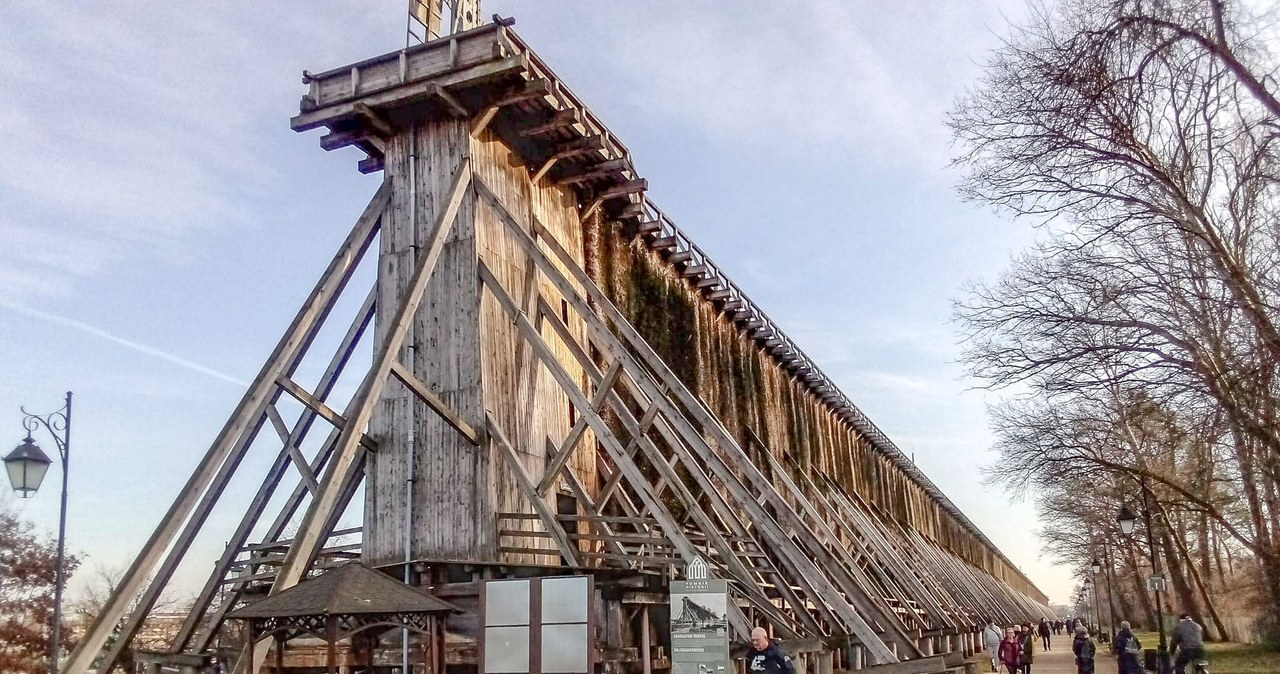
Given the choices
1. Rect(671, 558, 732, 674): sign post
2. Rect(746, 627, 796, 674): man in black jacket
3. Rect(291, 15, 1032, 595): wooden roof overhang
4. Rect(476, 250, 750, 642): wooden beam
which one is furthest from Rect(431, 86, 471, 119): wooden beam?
Rect(746, 627, 796, 674): man in black jacket

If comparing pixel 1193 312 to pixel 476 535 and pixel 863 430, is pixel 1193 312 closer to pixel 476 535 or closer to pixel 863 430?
pixel 476 535

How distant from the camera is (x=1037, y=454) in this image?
2262cm

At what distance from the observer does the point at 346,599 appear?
1059cm

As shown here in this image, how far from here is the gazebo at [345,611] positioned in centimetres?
1052

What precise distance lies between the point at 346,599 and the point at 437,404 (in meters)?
4.95

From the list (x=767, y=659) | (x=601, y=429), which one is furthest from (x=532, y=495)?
(x=767, y=659)

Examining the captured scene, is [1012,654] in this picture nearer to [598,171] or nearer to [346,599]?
[598,171]

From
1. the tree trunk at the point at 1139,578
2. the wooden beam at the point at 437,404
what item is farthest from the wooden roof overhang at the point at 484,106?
the tree trunk at the point at 1139,578

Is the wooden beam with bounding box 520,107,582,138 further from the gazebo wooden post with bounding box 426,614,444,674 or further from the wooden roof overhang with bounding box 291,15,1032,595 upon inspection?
the gazebo wooden post with bounding box 426,614,444,674

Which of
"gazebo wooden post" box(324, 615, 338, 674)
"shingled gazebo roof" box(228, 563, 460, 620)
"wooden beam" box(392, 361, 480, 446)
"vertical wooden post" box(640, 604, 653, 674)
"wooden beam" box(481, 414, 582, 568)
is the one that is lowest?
"vertical wooden post" box(640, 604, 653, 674)

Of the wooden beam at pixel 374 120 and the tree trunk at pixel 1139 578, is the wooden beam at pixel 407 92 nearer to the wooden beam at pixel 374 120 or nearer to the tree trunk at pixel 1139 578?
the wooden beam at pixel 374 120

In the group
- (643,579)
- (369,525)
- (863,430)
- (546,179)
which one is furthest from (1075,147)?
(863,430)

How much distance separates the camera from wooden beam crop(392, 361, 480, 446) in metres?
14.7

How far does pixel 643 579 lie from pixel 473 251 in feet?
19.7
